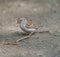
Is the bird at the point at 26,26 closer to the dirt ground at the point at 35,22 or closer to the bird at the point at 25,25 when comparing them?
the bird at the point at 25,25

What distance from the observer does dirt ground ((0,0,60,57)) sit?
7.48 m

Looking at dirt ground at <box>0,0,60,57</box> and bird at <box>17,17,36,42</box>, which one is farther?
bird at <box>17,17,36,42</box>

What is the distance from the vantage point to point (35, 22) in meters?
10.5

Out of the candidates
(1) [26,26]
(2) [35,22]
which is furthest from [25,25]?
(2) [35,22]

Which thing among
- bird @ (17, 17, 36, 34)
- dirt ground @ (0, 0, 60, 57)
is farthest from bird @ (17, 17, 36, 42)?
dirt ground @ (0, 0, 60, 57)

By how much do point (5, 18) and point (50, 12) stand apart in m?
1.87

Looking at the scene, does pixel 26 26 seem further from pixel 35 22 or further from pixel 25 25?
pixel 35 22

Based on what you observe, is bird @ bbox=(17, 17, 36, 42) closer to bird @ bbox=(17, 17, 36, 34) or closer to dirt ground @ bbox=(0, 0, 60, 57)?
bird @ bbox=(17, 17, 36, 34)

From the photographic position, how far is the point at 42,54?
7320 millimetres

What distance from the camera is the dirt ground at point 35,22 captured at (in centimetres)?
748

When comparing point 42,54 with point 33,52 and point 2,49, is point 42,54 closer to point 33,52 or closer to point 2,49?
point 33,52

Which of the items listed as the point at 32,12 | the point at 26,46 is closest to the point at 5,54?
the point at 26,46

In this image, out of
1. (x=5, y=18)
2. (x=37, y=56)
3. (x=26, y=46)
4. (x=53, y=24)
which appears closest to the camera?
(x=37, y=56)

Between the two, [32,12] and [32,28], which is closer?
[32,28]
